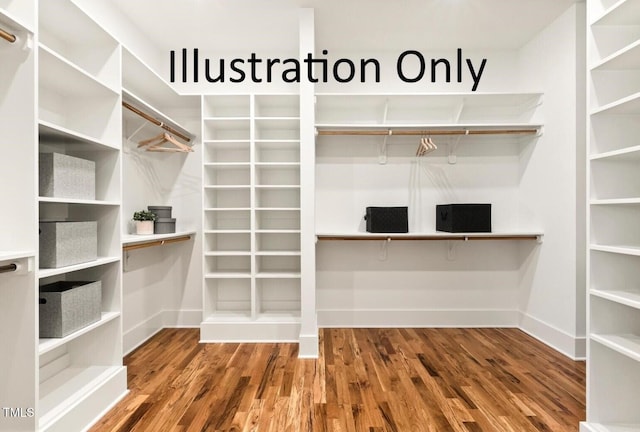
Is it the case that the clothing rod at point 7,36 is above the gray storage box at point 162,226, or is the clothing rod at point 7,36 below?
above

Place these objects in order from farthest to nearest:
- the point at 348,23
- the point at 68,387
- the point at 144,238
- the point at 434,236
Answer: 1. the point at 434,236
2. the point at 348,23
3. the point at 144,238
4. the point at 68,387

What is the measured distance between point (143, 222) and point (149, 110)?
922 millimetres

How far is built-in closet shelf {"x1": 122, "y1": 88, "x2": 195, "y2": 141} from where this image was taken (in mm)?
2627

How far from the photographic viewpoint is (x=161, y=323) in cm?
373

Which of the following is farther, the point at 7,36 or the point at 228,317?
the point at 228,317

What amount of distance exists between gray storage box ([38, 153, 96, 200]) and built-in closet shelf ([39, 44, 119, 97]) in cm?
45

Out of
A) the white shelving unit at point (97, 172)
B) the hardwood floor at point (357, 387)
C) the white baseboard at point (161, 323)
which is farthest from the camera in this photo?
the white baseboard at point (161, 323)

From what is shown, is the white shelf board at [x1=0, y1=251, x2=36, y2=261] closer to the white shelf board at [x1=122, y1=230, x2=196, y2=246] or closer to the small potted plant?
the white shelf board at [x1=122, y1=230, x2=196, y2=246]

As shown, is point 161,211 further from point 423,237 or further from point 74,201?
point 423,237

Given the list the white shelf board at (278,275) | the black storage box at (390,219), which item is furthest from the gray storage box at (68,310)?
the black storage box at (390,219)

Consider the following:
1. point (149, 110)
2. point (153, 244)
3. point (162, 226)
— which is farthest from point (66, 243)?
point (149, 110)

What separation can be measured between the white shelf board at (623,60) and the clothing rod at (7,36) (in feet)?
8.49

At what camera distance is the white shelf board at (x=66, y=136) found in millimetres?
1705

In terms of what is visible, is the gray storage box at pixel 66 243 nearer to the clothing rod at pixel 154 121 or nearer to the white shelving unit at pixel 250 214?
the clothing rod at pixel 154 121
